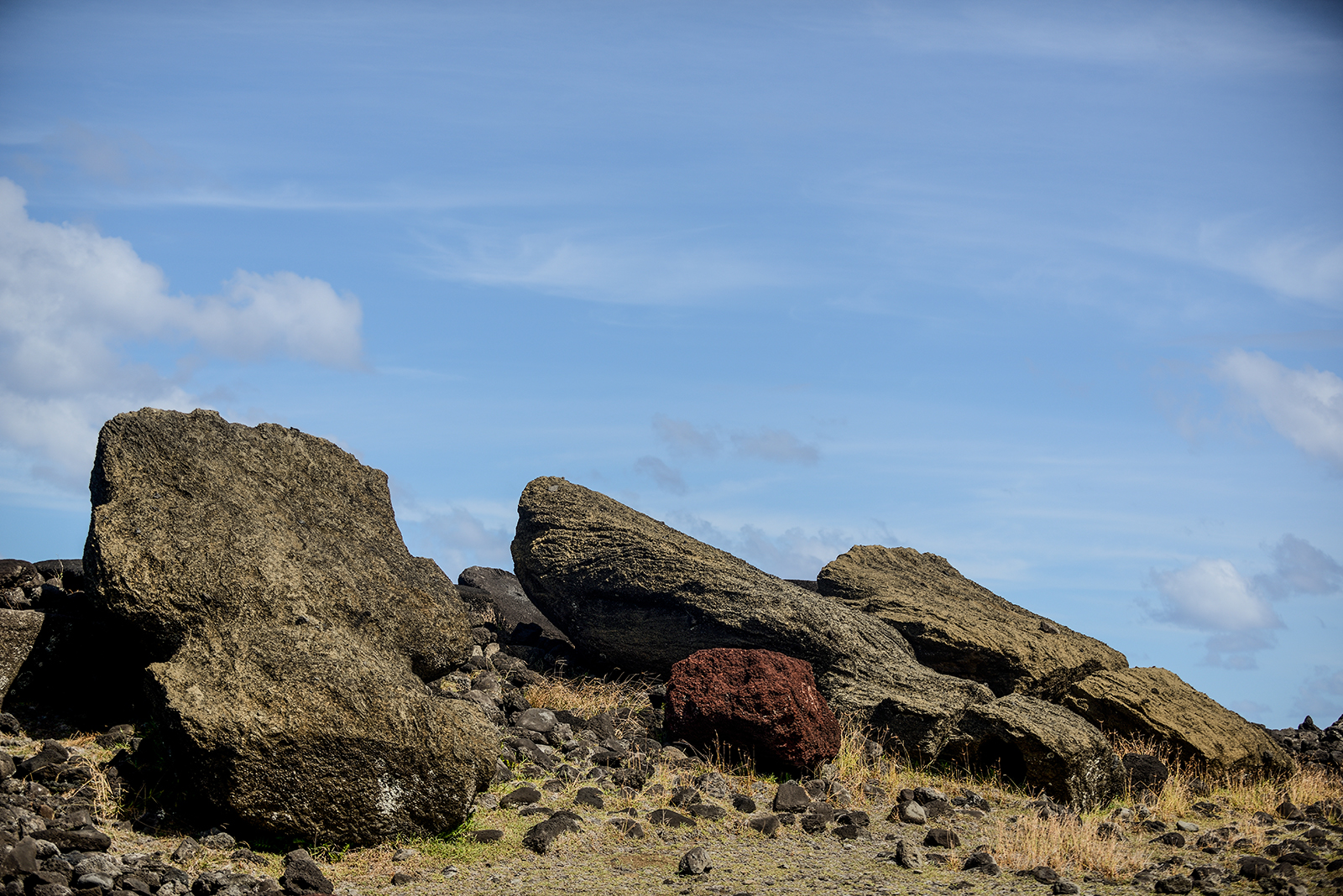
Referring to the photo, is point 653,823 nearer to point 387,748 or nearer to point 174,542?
point 387,748

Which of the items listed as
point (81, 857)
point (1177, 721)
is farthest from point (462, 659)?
point (1177, 721)

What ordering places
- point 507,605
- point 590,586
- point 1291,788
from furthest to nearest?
point 507,605
point 590,586
point 1291,788

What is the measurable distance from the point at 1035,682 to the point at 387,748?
37.3 feet

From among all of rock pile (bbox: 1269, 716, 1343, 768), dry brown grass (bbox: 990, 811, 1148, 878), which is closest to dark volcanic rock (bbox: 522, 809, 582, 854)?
dry brown grass (bbox: 990, 811, 1148, 878)

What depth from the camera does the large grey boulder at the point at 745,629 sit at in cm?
1348

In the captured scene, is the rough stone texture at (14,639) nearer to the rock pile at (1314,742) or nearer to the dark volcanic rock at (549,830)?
the dark volcanic rock at (549,830)

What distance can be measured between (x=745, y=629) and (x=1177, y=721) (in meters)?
6.58

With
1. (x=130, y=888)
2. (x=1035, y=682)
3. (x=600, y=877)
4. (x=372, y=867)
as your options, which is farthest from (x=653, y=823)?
(x=1035, y=682)

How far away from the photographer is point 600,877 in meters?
9.31

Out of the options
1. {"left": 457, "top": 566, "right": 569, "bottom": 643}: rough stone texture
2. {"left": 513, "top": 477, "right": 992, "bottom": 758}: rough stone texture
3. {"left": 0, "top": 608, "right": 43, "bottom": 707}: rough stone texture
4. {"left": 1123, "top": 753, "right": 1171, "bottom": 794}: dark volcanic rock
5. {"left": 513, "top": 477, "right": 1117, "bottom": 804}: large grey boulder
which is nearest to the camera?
{"left": 0, "top": 608, "right": 43, "bottom": 707}: rough stone texture

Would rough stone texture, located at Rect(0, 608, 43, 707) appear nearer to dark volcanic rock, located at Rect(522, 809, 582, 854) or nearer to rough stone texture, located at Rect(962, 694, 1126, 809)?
dark volcanic rock, located at Rect(522, 809, 582, 854)

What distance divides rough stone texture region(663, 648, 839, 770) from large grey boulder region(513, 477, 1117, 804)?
57.3 inches

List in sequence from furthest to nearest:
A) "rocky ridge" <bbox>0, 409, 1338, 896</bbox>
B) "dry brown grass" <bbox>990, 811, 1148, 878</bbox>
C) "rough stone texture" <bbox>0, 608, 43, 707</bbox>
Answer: "rough stone texture" <bbox>0, 608, 43, 707</bbox>
"dry brown grass" <bbox>990, 811, 1148, 878</bbox>
"rocky ridge" <bbox>0, 409, 1338, 896</bbox>

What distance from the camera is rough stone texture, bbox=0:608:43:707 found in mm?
11055
